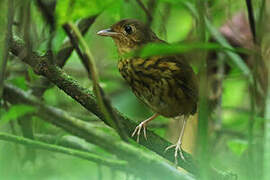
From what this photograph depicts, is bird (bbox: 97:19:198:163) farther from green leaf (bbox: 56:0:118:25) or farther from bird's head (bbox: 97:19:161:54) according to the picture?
green leaf (bbox: 56:0:118:25)

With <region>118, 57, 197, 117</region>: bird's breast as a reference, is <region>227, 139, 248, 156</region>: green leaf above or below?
below

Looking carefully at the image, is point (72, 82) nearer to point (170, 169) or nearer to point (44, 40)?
point (170, 169)

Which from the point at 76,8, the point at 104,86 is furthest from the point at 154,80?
the point at 76,8

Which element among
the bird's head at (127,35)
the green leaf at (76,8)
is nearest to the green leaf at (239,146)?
the bird's head at (127,35)

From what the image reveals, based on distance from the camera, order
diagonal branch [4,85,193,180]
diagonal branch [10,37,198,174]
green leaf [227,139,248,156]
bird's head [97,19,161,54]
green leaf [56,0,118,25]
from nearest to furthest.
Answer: green leaf [56,0,118,25], diagonal branch [4,85,193,180], diagonal branch [10,37,198,174], green leaf [227,139,248,156], bird's head [97,19,161,54]

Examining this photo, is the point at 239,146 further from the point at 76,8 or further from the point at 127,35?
the point at 76,8

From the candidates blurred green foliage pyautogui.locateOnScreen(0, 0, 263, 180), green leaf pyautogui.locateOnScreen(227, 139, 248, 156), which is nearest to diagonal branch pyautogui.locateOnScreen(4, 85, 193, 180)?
blurred green foliage pyautogui.locateOnScreen(0, 0, 263, 180)

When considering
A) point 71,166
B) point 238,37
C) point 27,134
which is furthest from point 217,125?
point 27,134
